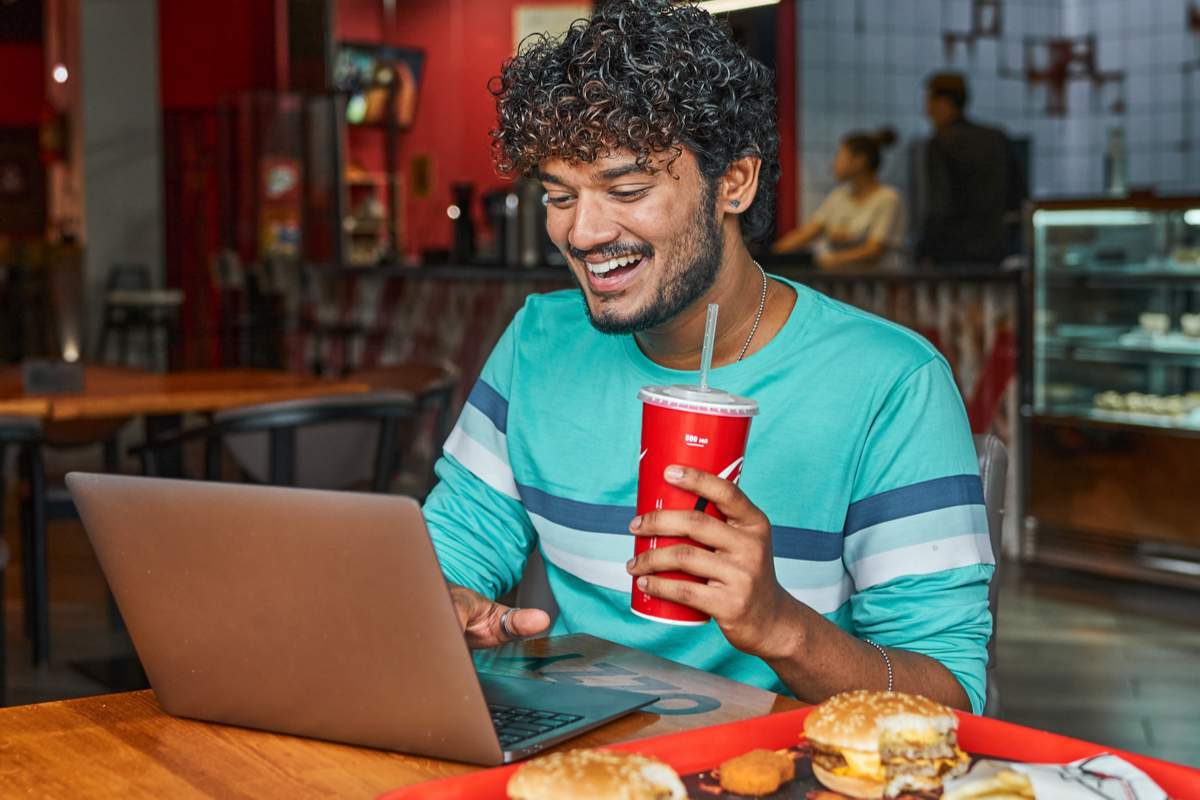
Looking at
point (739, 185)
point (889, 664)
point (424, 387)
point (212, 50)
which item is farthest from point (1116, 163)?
point (212, 50)

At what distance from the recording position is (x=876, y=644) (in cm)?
139

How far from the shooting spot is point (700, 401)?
1131 millimetres

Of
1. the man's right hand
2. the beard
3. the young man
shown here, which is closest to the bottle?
the young man

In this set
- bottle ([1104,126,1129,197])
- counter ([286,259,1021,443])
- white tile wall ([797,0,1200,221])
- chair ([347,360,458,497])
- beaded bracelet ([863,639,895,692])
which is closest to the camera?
beaded bracelet ([863,639,895,692])

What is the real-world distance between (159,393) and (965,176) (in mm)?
4647

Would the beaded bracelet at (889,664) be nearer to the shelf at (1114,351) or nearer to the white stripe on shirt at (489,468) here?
the white stripe on shirt at (489,468)

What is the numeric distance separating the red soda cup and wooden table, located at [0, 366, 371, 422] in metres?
2.80

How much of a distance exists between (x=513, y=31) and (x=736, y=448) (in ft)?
34.3

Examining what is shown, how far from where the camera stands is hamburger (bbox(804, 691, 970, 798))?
0.97m

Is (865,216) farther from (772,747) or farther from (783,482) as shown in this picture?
(772,747)

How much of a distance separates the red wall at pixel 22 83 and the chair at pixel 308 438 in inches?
679

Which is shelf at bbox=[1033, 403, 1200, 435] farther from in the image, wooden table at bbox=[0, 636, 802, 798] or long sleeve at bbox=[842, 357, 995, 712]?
wooden table at bbox=[0, 636, 802, 798]

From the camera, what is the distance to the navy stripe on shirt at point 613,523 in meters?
1.52

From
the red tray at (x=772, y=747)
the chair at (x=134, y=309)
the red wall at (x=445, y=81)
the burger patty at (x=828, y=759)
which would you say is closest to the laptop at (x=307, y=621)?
the red tray at (x=772, y=747)
